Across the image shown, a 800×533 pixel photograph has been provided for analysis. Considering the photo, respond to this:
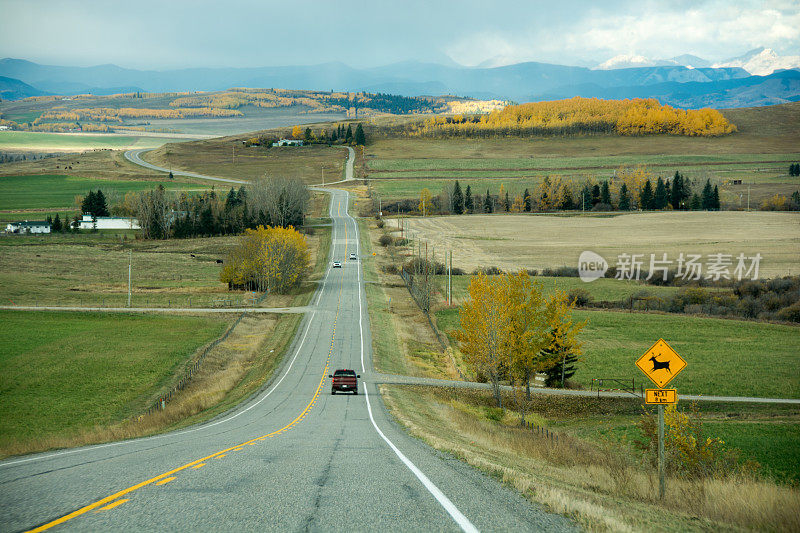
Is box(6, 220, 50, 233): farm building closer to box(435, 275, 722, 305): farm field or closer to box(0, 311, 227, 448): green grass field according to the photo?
box(0, 311, 227, 448): green grass field

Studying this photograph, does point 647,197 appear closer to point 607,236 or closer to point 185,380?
point 607,236

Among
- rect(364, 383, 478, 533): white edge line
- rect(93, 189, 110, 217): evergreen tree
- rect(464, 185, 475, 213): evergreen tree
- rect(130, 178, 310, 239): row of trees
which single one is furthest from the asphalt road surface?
rect(93, 189, 110, 217): evergreen tree

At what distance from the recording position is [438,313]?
228 feet

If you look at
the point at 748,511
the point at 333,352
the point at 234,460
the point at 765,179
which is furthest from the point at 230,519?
the point at 765,179

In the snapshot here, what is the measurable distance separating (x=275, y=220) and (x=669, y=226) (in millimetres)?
85186

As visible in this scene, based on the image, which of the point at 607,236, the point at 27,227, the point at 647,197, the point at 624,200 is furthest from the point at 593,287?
the point at 27,227

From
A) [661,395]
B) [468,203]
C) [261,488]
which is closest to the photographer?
[261,488]

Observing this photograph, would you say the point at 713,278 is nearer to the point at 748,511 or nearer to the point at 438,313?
the point at 438,313

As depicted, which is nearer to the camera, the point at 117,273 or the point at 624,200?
the point at 117,273

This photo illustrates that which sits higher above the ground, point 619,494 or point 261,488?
point 261,488

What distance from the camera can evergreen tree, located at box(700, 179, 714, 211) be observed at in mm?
138750

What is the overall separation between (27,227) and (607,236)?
122047mm

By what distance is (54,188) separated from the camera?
176 meters

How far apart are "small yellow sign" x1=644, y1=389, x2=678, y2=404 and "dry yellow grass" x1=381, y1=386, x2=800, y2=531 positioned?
A: 6.27 feet
